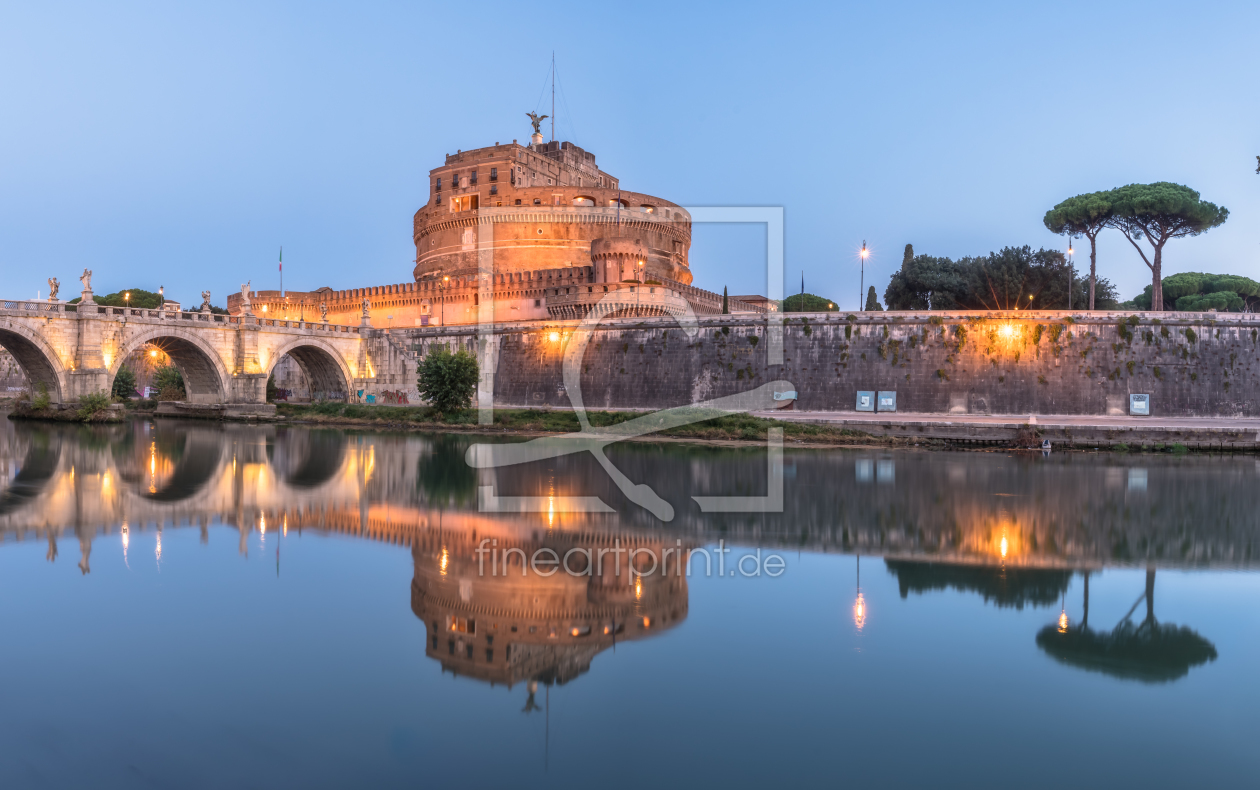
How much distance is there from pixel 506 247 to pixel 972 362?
3282 cm

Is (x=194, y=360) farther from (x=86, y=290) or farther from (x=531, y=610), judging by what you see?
(x=531, y=610)

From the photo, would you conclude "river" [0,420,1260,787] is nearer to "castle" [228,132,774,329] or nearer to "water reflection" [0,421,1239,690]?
"water reflection" [0,421,1239,690]

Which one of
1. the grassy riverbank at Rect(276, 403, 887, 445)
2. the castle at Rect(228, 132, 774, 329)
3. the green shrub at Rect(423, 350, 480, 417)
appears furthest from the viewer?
the castle at Rect(228, 132, 774, 329)

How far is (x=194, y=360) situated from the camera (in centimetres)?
3800

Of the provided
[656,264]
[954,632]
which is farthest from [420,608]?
[656,264]

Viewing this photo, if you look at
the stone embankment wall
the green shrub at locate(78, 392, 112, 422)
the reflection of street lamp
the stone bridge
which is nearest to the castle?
the stone bridge

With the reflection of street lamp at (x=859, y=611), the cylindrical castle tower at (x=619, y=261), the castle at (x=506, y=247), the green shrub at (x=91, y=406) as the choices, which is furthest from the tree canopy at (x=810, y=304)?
the reflection of street lamp at (x=859, y=611)

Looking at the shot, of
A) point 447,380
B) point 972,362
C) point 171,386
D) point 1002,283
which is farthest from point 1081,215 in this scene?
point 171,386

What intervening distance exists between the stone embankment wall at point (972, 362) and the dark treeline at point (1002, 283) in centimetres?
1091

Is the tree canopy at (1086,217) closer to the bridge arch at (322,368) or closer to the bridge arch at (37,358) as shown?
the bridge arch at (322,368)

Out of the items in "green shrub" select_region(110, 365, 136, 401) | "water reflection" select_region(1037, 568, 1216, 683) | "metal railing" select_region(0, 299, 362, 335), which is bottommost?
"water reflection" select_region(1037, 568, 1216, 683)

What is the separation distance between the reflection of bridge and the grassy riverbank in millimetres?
3050

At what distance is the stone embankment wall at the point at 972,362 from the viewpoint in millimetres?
29391

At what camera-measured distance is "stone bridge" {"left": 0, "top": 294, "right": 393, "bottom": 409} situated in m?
31.5
